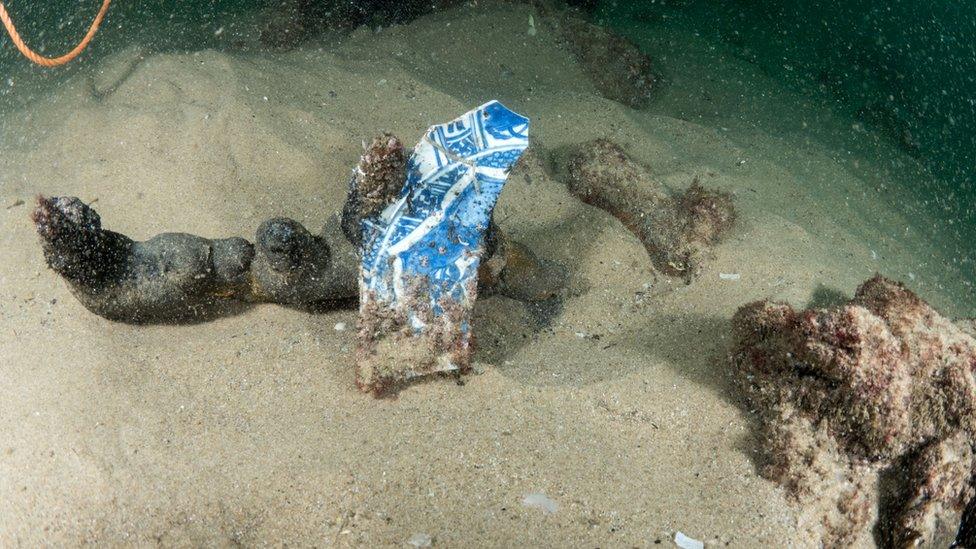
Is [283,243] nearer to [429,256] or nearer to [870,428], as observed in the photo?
[429,256]

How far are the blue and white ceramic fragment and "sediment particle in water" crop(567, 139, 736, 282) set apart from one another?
1.57m

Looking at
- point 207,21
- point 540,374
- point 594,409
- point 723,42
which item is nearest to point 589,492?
point 594,409

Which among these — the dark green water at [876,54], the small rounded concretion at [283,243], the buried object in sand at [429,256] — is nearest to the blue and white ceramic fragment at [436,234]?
the buried object in sand at [429,256]

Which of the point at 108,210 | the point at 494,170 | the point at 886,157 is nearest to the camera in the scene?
the point at 494,170

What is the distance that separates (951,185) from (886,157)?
1155 mm

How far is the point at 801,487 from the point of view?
2.25 metres

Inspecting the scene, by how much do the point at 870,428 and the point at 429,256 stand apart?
6.73 ft

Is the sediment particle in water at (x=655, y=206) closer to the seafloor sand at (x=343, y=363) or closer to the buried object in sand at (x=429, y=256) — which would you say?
the seafloor sand at (x=343, y=363)

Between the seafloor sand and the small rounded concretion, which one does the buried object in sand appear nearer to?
the seafloor sand

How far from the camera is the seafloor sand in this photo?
2.20 metres

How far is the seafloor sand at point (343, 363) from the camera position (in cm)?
220

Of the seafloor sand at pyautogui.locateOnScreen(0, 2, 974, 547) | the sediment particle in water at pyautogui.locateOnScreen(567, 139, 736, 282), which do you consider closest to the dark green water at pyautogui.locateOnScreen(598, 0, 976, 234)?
the seafloor sand at pyautogui.locateOnScreen(0, 2, 974, 547)

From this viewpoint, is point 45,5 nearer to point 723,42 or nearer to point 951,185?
point 723,42

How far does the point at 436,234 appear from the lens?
2.62 meters
